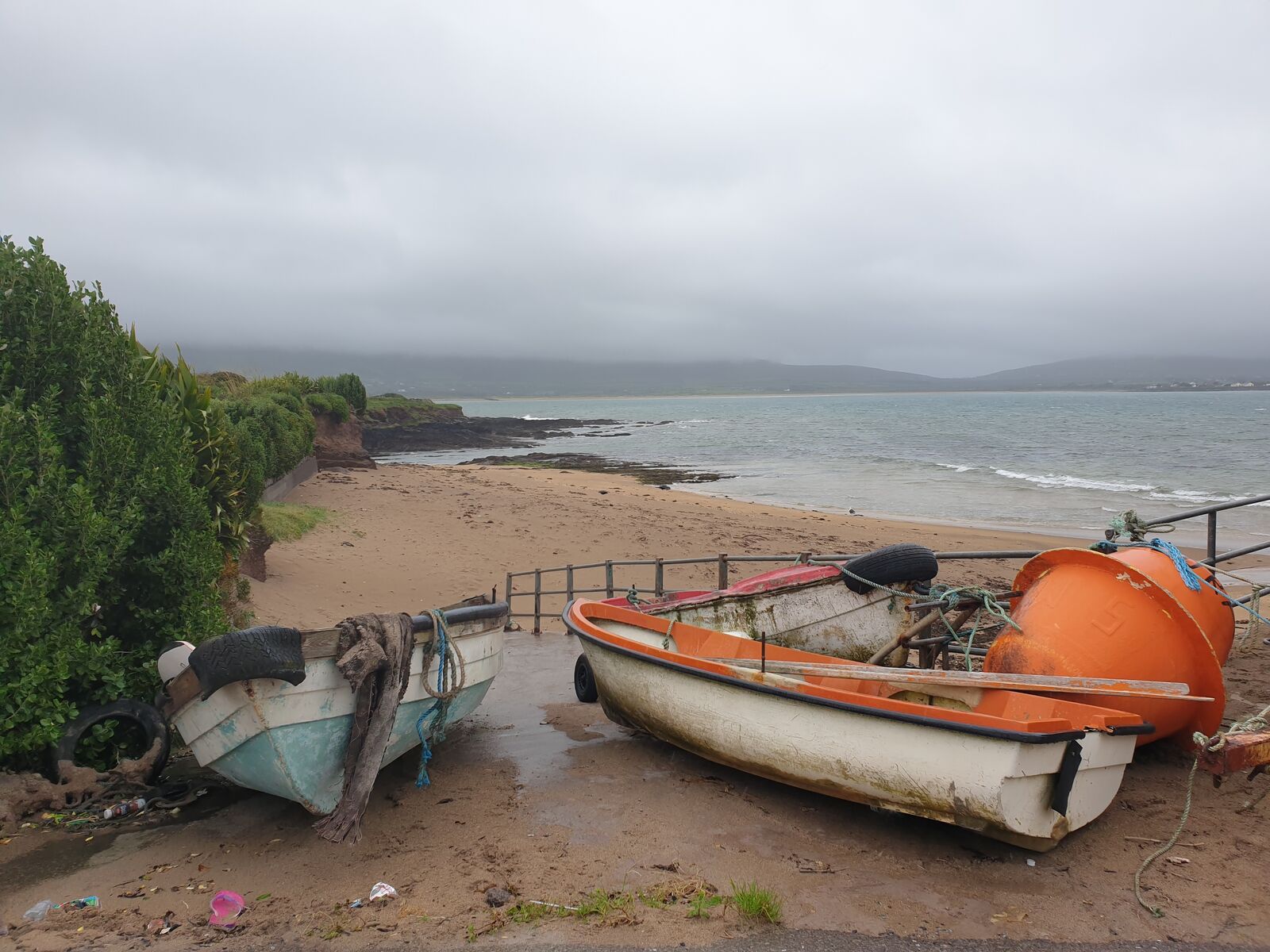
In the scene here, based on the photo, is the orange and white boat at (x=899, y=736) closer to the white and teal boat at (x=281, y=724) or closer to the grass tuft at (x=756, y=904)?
the grass tuft at (x=756, y=904)

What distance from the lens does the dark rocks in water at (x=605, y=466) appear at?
39469 mm

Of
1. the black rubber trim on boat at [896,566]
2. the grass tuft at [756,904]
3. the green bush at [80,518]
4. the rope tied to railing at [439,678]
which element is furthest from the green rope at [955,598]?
the green bush at [80,518]

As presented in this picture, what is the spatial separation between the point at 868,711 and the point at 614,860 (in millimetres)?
1655

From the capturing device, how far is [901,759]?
463 centimetres

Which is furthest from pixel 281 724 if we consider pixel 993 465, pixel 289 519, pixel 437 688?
pixel 993 465

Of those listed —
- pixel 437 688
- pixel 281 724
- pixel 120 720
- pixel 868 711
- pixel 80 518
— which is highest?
pixel 80 518

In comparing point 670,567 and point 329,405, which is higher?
point 329,405

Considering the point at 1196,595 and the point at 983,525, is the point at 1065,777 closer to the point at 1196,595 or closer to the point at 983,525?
the point at 1196,595

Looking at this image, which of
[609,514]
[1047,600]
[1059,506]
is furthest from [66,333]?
[1059,506]

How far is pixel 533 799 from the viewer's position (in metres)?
5.52

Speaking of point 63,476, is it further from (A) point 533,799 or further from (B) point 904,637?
(B) point 904,637

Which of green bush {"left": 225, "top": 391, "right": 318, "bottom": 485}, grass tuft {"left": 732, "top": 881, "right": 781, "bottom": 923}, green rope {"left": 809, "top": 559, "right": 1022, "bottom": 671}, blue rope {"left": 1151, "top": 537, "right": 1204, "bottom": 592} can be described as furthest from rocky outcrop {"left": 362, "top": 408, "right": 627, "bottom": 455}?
grass tuft {"left": 732, "top": 881, "right": 781, "bottom": 923}

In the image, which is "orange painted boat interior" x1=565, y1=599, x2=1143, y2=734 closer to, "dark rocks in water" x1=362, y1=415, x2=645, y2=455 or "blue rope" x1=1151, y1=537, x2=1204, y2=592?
"blue rope" x1=1151, y1=537, x2=1204, y2=592

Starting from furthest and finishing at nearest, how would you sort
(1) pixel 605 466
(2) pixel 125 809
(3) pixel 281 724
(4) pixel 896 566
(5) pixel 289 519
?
(1) pixel 605 466 < (5) pixel 289 519 < (4) pixel 896 566 < (2) pixel 125 809 < (3) pixel 281 724
